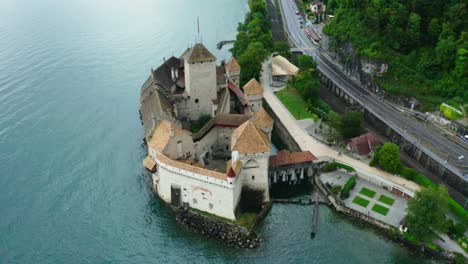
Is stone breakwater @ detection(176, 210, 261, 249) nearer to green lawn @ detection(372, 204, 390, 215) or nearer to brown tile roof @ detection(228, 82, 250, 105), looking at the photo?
green lawn @ detection(372, 204, 390, 215)

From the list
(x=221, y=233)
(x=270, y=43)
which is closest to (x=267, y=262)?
(x=221, y=233)

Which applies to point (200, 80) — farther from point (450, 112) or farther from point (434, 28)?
point (434, 28)

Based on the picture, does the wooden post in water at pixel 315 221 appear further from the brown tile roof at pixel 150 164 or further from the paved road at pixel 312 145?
the brown tile roof at pixel 150 164

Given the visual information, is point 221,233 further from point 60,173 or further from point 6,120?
point 6,120

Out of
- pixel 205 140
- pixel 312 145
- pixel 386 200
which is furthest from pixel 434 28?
pixel 205 140

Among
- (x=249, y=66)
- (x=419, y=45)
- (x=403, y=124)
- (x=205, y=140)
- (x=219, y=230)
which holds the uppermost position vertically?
(x=419, y=45)

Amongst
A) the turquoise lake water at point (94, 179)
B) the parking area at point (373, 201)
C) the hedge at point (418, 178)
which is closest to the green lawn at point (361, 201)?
the parking area at point (373, 201)
